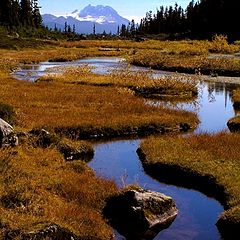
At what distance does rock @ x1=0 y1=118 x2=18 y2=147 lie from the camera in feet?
73.2

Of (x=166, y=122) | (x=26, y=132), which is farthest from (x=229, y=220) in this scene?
(x=166, y=122)

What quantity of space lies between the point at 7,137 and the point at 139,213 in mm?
8904

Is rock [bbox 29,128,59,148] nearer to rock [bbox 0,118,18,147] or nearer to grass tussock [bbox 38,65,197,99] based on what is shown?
rock [bbox 0,118,18,147]

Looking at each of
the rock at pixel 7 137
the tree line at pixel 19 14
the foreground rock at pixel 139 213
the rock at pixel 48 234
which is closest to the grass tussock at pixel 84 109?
the rock at pixel 7 137

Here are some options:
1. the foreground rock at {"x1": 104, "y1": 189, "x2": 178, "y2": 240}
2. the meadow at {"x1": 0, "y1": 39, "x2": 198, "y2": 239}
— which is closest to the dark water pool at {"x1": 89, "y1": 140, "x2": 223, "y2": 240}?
the foreground rock at {"x1": 104, "y1": 189, "x2": 178, "y2": 240}

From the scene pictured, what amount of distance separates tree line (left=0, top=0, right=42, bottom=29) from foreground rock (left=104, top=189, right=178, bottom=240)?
487 ft

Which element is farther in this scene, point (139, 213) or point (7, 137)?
point (7, 137)

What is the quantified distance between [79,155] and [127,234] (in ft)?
32.7

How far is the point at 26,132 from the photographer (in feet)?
84.4

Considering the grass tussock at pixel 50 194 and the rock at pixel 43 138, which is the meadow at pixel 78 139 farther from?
the rock at pixel 43 138

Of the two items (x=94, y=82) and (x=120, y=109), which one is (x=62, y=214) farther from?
(x=94, y=82)

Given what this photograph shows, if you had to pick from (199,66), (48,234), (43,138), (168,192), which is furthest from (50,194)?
(199,66)

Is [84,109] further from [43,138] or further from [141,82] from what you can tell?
[141,82]

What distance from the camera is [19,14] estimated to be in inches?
6811
